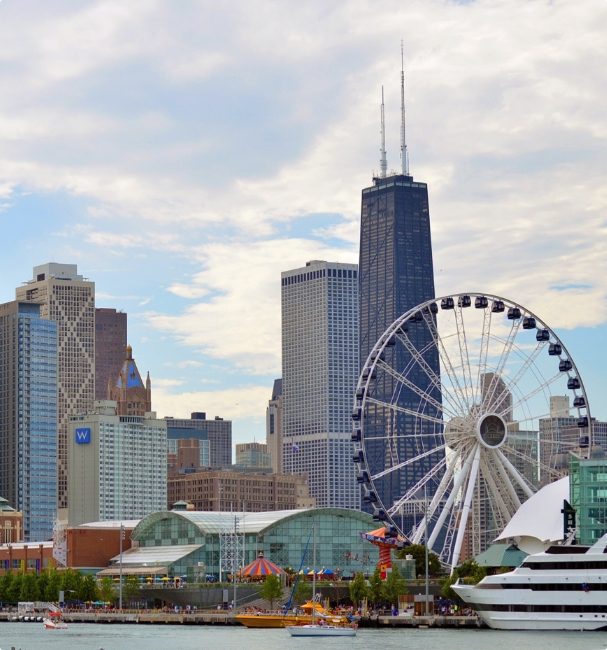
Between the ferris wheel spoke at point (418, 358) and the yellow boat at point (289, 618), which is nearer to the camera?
the yellow boat at point (289, 618)

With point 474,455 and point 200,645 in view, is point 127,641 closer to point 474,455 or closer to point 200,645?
point 200,645

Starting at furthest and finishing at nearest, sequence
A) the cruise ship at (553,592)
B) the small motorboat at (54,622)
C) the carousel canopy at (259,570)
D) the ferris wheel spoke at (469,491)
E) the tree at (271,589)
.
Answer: the carousel canopy at (259,570) < the tree at (271,589) < the small motorboat at (54,622) < the ferris wheel spoke at (469,491) < the cruise ship at (553,592)

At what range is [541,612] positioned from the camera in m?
135

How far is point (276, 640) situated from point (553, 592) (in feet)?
75.3

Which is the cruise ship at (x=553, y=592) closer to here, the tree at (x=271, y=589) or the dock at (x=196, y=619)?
the dock at (x=196, y=619)

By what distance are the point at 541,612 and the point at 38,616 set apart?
261ft

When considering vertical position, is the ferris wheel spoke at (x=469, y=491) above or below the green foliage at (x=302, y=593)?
above

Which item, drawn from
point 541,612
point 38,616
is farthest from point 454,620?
point 38,616

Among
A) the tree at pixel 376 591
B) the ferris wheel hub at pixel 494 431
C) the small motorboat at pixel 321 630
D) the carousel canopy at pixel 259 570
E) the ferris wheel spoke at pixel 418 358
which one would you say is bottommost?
the small motorboat at pixel 321 630

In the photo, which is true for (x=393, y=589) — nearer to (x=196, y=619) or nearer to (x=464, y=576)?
(x=464, y=576)

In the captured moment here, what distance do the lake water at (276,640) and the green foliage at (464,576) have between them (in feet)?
38.3

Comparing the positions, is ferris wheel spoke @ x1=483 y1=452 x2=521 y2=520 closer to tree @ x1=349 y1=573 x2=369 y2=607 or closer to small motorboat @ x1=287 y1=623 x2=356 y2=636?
tree @ x1=349 y1=573 x2=369 y2=607

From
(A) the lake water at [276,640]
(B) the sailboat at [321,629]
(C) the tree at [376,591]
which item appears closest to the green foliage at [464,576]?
(C) the tree at [376,591]

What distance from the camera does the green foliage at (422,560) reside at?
188250 mm
